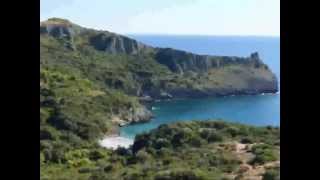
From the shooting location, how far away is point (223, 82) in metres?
9.45

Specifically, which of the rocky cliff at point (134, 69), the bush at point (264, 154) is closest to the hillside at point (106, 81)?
the rocky cliff at point (134, 69)

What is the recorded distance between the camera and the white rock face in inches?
329

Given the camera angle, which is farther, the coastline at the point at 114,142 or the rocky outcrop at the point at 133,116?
the rocky outcrop at the point at 133,116

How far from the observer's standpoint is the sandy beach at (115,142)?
8.36 metres

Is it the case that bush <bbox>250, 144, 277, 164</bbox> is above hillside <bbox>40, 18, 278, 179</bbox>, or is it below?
below

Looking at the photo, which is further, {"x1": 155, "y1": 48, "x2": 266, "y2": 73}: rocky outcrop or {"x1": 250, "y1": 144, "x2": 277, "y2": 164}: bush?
{"x1": 155, "y1": 48, "x2": 266, "y2": 73}: rocky outcrop

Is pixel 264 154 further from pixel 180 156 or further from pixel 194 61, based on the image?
pixel 194 61

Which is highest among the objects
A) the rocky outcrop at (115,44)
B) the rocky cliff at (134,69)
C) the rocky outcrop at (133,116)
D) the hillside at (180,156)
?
the rocky outcrop at (115,44)

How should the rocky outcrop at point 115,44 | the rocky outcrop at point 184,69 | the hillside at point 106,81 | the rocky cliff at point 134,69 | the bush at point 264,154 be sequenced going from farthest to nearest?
the rocky outcrop at point 115,44 < the rocky cliff at point 134,69 < the rocky outcrop at point 184,69 < the hillside at point 106,81 < the bush at point 264,154

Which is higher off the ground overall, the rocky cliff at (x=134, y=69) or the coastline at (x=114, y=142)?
the rocky cliff at (x=134, y=69)

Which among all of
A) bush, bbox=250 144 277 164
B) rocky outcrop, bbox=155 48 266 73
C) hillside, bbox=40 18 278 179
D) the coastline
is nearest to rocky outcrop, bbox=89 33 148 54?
hillside, bbox=40 18 278 179

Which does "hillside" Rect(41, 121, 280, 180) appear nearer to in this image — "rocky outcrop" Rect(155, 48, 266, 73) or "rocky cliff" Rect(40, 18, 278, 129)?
"rocky cliff" Rect(40, 18, 278, 129)

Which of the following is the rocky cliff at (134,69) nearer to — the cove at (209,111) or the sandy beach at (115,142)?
the cove at (209,111)

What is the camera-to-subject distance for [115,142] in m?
8.89
